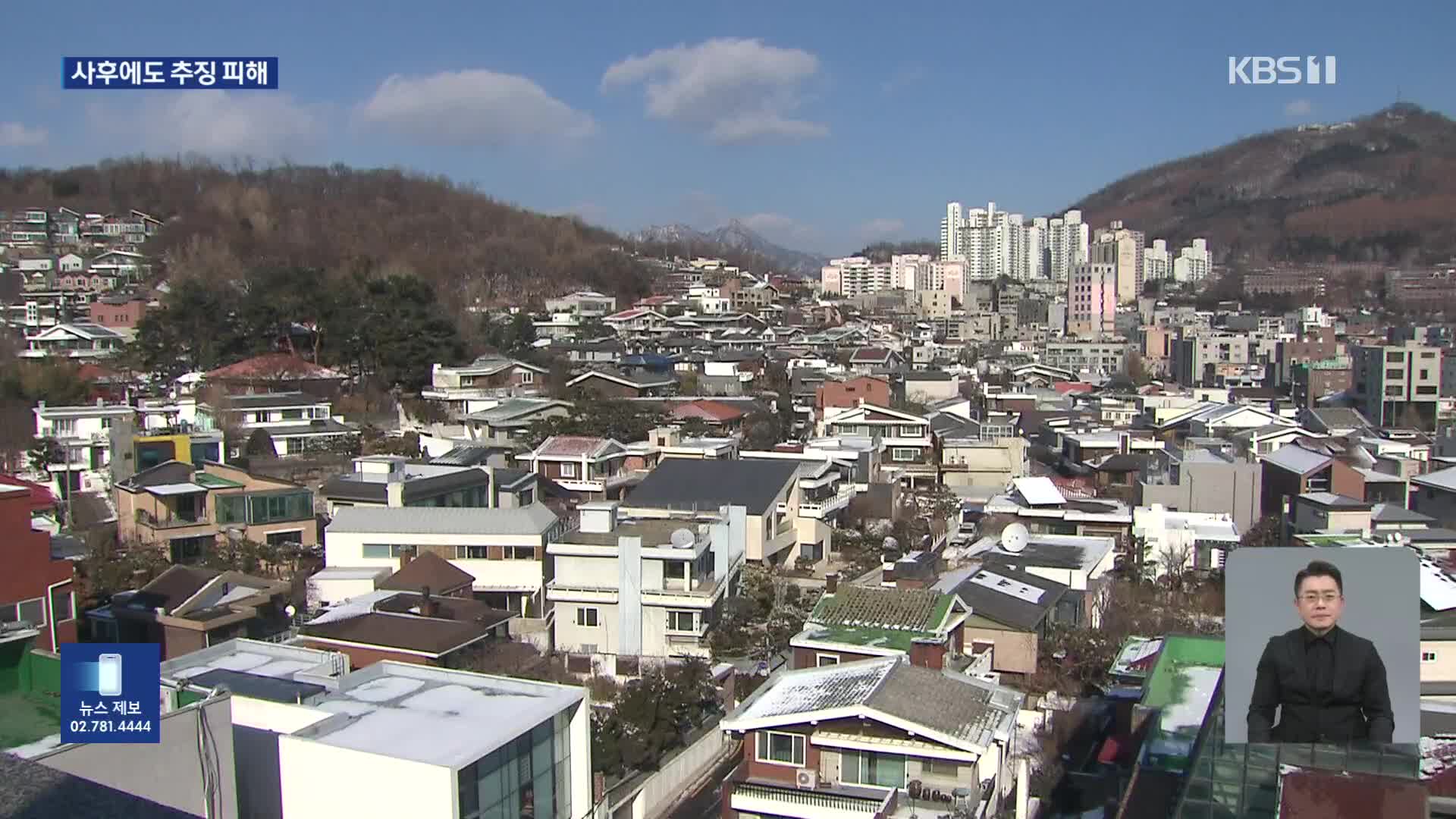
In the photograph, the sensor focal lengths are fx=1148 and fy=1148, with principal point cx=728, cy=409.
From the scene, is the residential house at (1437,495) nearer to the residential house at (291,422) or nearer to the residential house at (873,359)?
the residential house at (873,359)

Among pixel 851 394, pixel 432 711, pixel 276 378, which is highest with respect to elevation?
pixel 276 378

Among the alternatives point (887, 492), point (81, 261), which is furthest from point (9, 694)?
point (81, 261)

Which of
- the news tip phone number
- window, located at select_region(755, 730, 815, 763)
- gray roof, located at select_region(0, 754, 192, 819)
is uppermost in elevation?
gray roof, located at select_region(0, 754, 192, 819)

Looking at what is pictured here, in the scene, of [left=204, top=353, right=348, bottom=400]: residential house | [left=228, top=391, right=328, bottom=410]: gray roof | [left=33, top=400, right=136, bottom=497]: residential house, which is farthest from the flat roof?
[left=204, top=353, right=348, bottom=400]: residential house

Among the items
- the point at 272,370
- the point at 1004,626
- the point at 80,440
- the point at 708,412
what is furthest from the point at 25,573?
the point at 272,370

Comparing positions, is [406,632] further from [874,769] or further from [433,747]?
[874,769]

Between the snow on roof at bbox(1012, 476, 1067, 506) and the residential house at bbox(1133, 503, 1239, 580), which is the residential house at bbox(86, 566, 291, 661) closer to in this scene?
the snow on roof at bbox(1012, 476, 1067, 506)

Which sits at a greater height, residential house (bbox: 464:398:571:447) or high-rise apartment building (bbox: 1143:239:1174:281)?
high-rise apartment building (bbox: 1143:239:1174:281)
